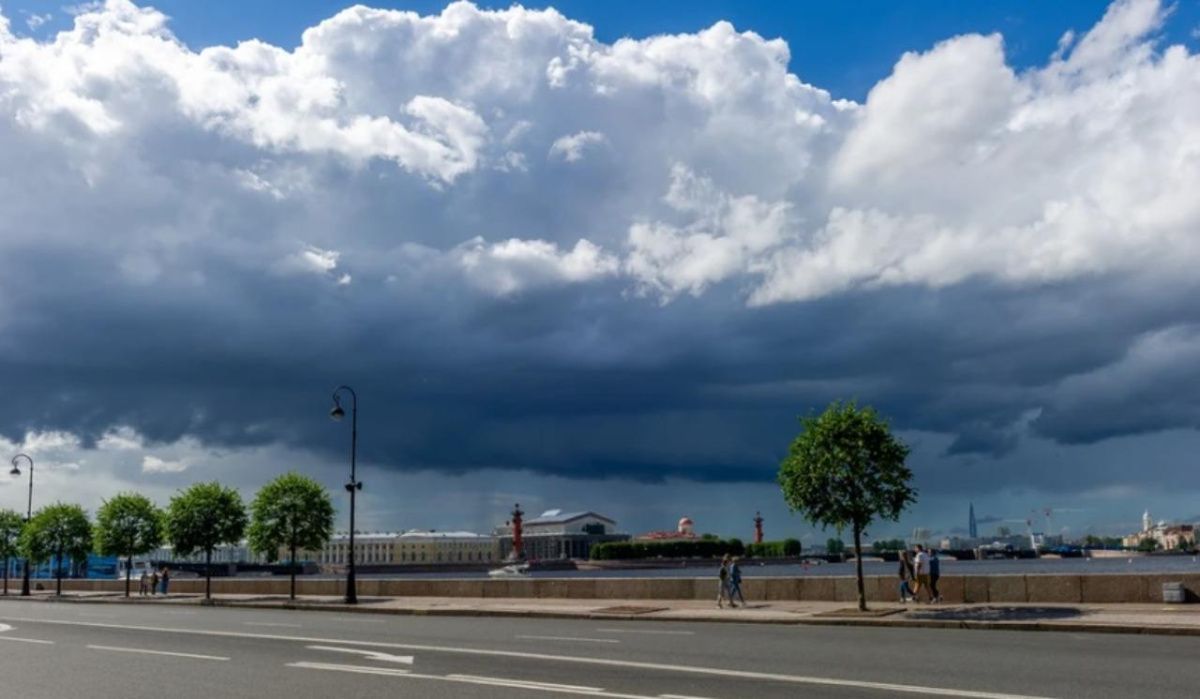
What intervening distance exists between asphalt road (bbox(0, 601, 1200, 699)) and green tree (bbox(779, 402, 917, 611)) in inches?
240

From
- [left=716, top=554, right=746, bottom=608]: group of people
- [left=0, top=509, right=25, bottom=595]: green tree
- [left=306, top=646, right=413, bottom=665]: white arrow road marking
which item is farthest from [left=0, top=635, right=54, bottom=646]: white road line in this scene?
[left=0, top=509, right=25, bottom=595]: green tree

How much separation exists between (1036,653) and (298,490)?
42.0 metres

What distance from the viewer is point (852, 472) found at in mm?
31141

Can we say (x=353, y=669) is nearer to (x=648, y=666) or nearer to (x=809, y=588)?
(x=648, y=666)

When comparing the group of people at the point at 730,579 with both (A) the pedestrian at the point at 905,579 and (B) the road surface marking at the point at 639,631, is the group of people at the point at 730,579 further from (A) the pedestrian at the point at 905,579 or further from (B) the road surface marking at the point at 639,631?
(B) the road surface marking at the point at 639,631

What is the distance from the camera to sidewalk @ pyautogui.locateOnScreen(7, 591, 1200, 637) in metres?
23.4

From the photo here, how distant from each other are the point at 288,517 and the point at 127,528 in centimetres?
2184

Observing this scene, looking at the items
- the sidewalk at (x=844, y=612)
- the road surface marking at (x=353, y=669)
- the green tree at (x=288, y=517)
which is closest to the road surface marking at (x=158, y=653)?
the road surface marking at (x=353, y=669)

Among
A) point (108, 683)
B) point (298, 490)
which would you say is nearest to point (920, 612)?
point (108, 683)

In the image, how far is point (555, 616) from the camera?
32.6m

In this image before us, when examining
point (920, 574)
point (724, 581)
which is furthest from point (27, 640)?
point (920, 574)

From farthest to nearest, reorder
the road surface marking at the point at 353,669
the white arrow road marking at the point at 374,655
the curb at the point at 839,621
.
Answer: the curb at the point at 839,621
the white arrow road marking at the point at 374,655
the road surface marking at the point at 353,669

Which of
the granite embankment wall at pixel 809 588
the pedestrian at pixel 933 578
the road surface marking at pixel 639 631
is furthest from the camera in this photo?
the pedestrian at pixel 933 578

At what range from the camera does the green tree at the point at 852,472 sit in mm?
31031
